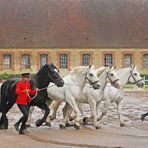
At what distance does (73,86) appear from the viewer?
15391mm

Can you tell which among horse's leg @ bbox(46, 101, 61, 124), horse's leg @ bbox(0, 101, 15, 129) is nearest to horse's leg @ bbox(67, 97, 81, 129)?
horse's leg @ bbox(46, 101, 61, 124)

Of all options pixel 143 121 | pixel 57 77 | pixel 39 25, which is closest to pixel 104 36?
pixel 39 25

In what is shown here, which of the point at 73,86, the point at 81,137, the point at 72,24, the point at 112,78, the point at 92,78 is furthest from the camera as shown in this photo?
the point at 72,24

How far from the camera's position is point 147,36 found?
2018 inches

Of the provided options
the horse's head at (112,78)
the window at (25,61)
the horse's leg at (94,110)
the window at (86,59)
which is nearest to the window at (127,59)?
the window at (86,59)

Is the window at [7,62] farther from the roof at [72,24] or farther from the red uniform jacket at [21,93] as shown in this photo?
the red uniform jacket at [21,93]

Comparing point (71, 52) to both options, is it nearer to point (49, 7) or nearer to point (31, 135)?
point (49, 7)

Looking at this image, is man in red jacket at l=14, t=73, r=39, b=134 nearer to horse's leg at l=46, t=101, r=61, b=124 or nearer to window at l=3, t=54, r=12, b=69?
horse's leg at l=46, t=101, r=61, b=124

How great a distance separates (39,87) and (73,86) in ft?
3.51

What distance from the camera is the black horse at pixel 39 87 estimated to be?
48.3 feet

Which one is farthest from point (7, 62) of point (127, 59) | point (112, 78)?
point (112, 78)

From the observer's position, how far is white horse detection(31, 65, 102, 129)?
15.1 meters

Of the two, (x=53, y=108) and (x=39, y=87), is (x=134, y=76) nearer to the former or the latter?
(x=53, y=108)

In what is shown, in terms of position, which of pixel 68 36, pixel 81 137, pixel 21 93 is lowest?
pixel 81 137
